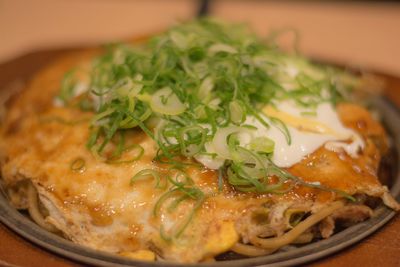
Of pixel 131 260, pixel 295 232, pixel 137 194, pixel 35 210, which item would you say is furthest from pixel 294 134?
pixel 35 210

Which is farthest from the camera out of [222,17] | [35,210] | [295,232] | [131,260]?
[222,17]

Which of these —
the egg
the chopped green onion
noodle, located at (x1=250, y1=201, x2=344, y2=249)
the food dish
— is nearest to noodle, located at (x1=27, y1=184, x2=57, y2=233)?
the food dish

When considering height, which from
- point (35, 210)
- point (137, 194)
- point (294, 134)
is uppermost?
point (294, 134)

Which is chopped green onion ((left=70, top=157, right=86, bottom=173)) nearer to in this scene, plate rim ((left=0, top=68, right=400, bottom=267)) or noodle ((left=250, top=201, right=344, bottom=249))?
plate rim ((left=0, top=68, right=400, bottom=267))

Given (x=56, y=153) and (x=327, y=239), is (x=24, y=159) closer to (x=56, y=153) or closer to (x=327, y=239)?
(x=56, y=153)

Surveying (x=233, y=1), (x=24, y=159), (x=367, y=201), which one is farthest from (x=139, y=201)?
(x=233, y=1)

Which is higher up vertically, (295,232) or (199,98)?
(199,98)

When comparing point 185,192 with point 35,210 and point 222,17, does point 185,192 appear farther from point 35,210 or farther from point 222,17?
point 222,17
